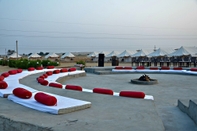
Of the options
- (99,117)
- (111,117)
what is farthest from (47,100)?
(111,117)

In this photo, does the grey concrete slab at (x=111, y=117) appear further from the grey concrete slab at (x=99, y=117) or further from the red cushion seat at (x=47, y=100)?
the red cushion seat at (x=47, y=100)

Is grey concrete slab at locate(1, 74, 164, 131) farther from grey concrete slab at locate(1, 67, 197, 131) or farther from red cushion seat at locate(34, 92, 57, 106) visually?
red cushion seat at locate(34, 92, 57, 106)

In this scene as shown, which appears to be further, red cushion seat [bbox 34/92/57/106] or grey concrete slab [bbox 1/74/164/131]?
red cushion seat [bbox 34/92/57/106]

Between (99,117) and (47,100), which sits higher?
(47,100)

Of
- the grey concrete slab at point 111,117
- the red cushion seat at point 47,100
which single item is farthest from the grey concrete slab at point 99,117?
the red cushion seat at point 47,100

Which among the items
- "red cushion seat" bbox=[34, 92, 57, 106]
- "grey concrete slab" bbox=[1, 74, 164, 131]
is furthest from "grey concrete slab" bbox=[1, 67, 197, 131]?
"red cushion seat" bbox=[34, 92, 57, 106]

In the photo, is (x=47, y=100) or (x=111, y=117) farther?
(x=47, y=100)

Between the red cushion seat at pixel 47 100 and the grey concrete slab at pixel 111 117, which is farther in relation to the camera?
the red cushion seat at pixel 47 100

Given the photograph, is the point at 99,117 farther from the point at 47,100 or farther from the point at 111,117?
the point at 47,100

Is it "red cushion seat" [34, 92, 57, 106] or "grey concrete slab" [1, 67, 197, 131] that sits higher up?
"red cushion seat" [34, 92, 57, 106]

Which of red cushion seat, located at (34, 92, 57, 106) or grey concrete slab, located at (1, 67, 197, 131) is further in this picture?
red cushion seat, located at (34, 92, 57, 106)

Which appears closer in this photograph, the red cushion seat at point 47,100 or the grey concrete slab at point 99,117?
the grey concrete slab at point 99,117

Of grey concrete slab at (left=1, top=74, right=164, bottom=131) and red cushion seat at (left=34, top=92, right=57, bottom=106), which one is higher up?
red cushion seat at (left=34, top=92, right=57, bottom=106)

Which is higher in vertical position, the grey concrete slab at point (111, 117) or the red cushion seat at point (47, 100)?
the red cushion seat at point (47, 100)
